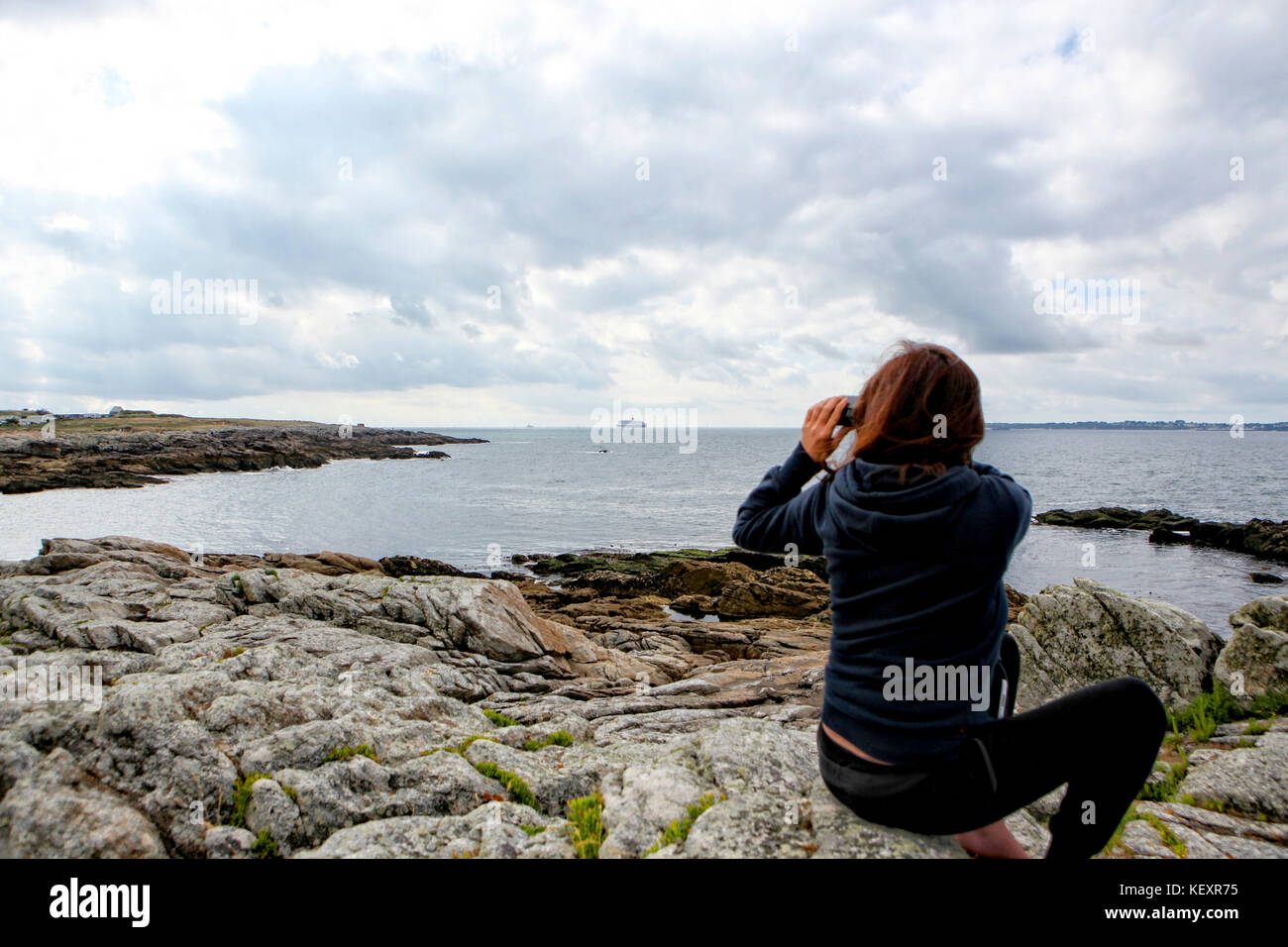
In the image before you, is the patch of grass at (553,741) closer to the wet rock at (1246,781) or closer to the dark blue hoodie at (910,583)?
the dark blue hoodie at (910,583)

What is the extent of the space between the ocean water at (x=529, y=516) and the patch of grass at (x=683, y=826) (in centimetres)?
3061

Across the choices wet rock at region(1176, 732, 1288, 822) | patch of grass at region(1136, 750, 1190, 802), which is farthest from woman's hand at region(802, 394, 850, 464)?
wet rock at region(1176, 732, 1288, 822)

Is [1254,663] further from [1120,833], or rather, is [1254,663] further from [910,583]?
[910,583]

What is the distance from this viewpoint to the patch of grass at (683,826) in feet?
15.3

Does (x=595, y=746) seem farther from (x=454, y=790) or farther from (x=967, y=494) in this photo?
(x=967, y=494)

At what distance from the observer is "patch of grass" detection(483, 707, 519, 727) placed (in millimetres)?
9141

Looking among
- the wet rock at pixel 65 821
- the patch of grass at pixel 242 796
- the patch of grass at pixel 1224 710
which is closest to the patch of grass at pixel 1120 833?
the patch of grass at pixel 1224 710

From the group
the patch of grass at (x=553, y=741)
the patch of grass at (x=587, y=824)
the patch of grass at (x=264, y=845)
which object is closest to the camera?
the patch of grass at (x=587, y=824)

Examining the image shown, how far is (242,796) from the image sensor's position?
5.64 m

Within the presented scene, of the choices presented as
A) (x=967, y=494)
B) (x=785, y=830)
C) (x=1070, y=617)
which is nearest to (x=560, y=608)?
(x=1070, y=617)

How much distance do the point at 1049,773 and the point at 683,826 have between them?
2.69 metres

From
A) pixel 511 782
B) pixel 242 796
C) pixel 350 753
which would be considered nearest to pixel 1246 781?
pixel 511 782

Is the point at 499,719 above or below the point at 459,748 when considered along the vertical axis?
below

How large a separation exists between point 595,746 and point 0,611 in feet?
42.5
